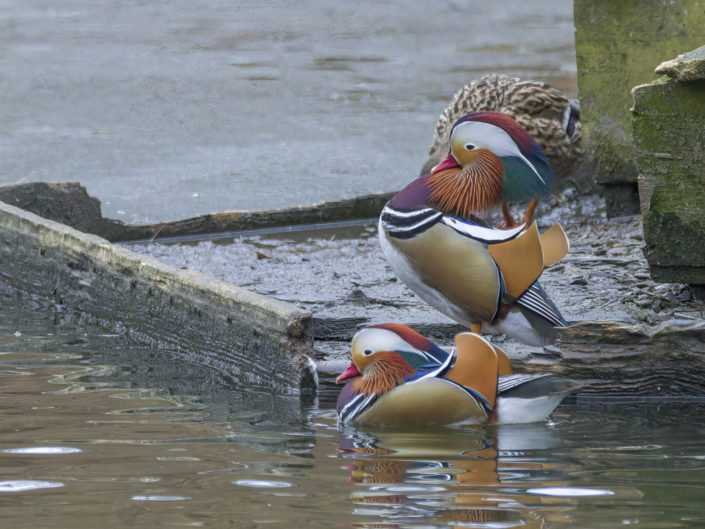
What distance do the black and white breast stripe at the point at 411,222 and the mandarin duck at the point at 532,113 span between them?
2.79 metres

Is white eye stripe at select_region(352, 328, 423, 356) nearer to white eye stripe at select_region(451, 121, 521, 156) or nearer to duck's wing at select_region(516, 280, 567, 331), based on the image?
duck's wing at select_region(516, 280, 567, 331)

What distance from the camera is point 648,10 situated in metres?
6.61

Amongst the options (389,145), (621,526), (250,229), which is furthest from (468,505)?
(389,145)

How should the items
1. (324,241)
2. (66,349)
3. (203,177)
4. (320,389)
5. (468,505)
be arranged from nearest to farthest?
(468,505) → (320,389) → (66,349) → (324,241) → (203,177)

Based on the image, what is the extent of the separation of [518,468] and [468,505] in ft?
1.53

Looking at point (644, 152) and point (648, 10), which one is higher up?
point (648, 10)

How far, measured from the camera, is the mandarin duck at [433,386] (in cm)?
378

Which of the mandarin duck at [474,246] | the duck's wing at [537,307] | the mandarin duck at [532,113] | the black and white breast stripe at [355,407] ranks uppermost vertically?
A: the mandarin duck at [532,113]

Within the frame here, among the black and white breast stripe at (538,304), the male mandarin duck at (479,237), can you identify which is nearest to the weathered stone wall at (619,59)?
the male mandarin duck at (479,237)

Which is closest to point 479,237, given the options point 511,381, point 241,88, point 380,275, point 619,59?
point 511,381

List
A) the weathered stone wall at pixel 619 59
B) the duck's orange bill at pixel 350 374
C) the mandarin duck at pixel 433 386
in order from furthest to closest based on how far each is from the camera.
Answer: the weathered stone wall at pixel 619 59 → the duck's orange bill at pixel 350 374 → the mandarin duck at pixel 433 386

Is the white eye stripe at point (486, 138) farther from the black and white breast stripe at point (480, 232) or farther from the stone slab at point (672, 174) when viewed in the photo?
the stone slab at point (672, 174)

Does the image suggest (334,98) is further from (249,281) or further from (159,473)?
(159,473)

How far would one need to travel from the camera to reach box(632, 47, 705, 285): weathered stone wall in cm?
466
